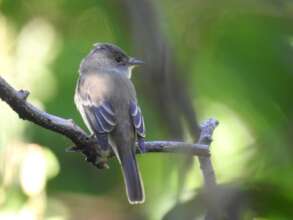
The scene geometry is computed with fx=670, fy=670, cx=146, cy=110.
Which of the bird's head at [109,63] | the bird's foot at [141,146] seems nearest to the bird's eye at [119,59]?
the bird's head at [109,63]

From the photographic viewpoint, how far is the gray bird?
138 inches

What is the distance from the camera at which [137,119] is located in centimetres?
381

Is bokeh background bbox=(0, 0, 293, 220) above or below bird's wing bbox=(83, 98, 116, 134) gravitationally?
above

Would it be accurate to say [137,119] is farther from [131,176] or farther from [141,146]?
[141,146]

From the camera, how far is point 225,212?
1.01 m

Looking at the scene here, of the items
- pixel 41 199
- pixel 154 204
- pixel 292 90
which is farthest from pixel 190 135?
pixel 41 199

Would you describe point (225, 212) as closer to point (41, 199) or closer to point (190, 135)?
point (190, 135)

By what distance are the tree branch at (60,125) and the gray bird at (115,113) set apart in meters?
0.18

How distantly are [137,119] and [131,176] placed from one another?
0.41 m

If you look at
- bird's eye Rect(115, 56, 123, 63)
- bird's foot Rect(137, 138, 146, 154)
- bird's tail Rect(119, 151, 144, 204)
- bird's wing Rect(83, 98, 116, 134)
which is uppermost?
bird's foot Rect(137, 138, 146, 154)

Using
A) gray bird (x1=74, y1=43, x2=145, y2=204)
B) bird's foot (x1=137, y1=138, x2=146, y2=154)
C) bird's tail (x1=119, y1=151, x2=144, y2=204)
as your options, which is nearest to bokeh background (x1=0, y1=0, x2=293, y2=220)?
bird's foot (x1=137, y1=138, x2=146, y2=154)

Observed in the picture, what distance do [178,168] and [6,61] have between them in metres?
3.08

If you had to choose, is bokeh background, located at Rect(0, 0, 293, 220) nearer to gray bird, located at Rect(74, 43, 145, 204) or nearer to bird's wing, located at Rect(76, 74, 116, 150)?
gray bird, located at Rect(74, 43, 145, 204)

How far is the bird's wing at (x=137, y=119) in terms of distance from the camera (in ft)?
11.5
